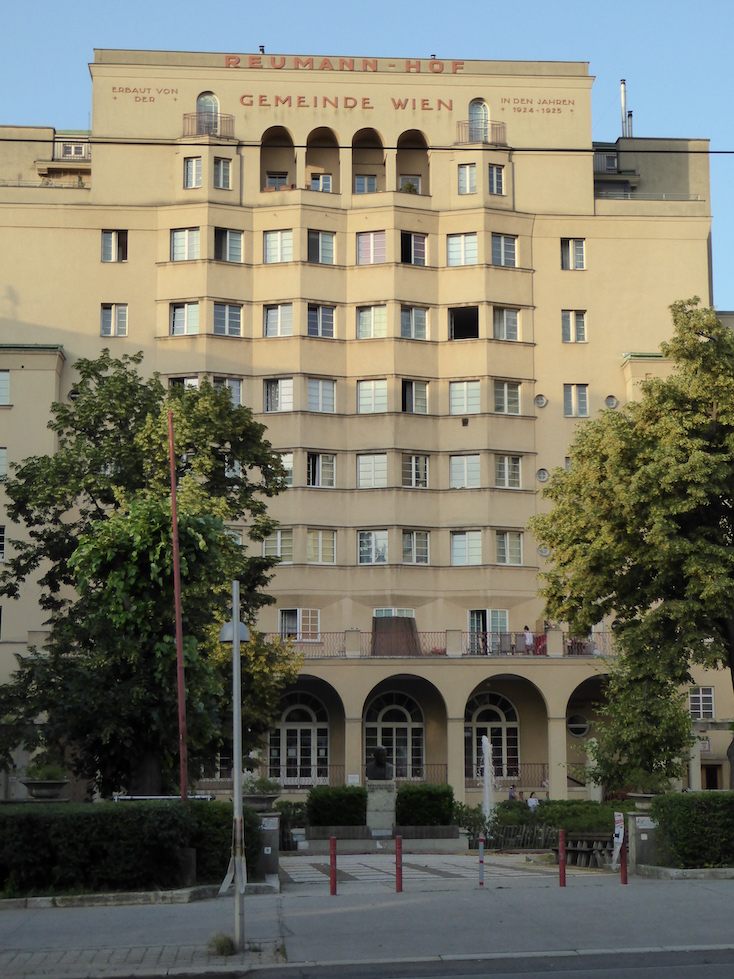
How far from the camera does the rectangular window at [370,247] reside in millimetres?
57125

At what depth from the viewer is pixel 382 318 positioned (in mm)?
56562

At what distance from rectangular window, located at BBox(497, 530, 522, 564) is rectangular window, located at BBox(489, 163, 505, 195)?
1471cm

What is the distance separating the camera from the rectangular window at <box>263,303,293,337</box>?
2212 inches

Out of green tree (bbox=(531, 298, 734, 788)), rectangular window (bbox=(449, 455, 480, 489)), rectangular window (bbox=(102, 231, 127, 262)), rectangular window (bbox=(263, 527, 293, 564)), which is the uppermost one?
rectangular window (bbox=(102, 231, 127, 262))

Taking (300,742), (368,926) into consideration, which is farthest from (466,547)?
(368,926)

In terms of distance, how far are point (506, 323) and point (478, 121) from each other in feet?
30.3

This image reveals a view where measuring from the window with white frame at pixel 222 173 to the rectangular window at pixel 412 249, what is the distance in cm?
769

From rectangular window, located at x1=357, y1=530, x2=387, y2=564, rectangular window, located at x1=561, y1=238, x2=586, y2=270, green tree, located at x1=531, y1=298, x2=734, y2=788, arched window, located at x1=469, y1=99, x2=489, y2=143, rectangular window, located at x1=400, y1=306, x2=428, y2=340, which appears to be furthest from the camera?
arched window, located at x1=469, y1=99, x2=489, y2=143

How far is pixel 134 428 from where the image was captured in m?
34.8

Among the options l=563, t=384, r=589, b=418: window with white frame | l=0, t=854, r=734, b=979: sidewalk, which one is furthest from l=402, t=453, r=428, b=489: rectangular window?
l=0, t=854, r=734, b=979: sidewalk

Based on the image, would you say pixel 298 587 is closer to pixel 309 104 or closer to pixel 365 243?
pixel 365 243

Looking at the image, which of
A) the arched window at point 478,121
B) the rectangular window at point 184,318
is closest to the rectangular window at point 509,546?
the rectangular window at point 184,318

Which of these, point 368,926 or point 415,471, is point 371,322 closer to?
point 415,471

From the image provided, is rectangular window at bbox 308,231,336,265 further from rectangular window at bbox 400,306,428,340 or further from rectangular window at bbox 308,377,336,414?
rectangular window at bbox 308,377,336,414
